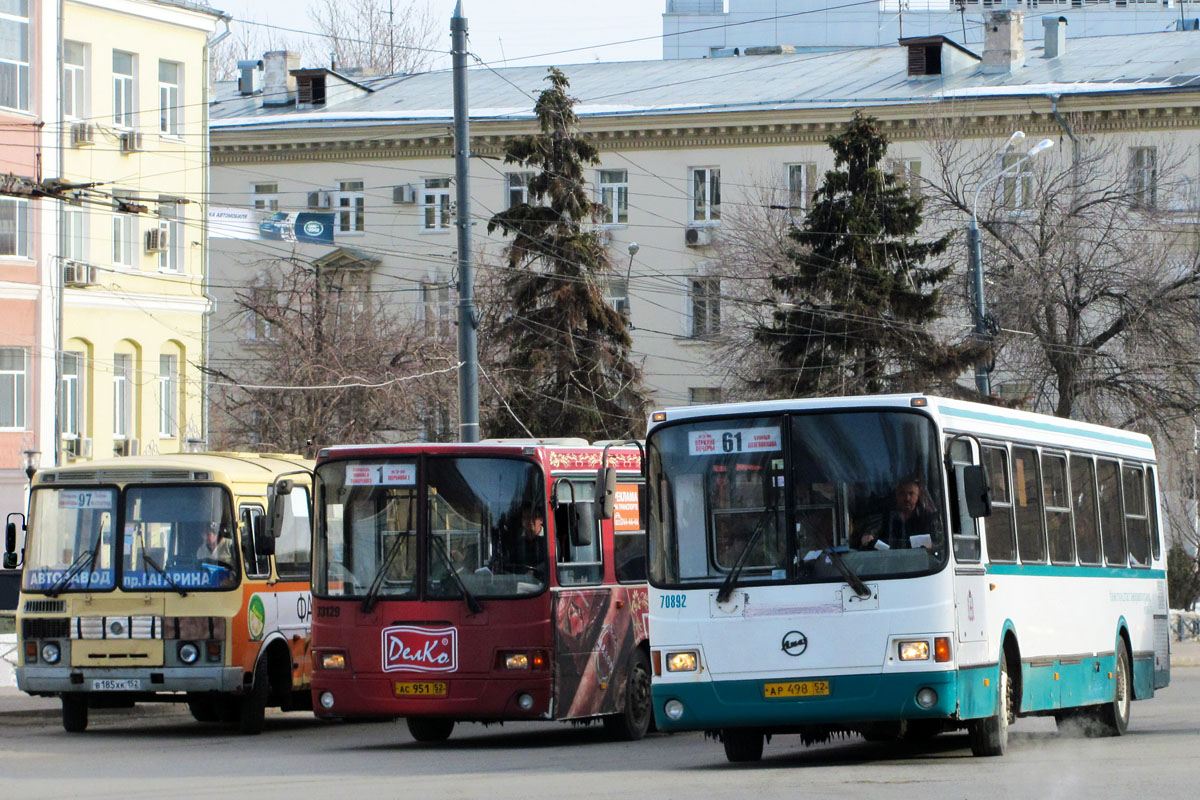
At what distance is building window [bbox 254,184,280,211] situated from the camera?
58938mm

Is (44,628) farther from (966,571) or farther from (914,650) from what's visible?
(966,571)

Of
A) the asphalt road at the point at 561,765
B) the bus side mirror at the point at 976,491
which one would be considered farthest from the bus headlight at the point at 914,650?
the bus side mirror at the point at 976,491

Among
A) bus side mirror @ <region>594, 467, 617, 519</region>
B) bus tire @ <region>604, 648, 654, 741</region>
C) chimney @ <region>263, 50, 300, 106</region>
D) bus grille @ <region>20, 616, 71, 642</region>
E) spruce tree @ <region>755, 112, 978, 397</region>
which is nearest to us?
bus side mirror @ <region>594, 467, 617, 519</region>

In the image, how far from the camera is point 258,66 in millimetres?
65375

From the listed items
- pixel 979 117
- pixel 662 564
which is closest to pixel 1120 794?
pixel 662 564

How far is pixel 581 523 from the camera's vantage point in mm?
16672

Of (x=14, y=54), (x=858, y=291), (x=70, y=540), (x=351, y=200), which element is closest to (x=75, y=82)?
(x=14, y=54)

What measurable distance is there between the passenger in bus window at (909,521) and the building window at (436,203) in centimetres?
4500

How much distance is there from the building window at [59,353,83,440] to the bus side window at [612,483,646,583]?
29.4 meters

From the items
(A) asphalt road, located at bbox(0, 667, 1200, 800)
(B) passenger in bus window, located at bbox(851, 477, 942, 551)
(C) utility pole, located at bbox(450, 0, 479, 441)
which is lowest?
(A) asphalt road, located at bbox(0, 667, 1200, 800)

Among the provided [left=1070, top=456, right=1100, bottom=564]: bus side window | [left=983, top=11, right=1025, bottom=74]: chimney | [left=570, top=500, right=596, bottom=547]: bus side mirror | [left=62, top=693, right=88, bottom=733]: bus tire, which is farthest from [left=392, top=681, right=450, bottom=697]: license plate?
[left=983, top=11, right=1025, bottom=74]: chimney

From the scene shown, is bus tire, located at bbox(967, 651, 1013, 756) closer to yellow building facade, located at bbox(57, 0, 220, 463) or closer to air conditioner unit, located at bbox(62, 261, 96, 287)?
yellow building facade, located at bbox(57, 0, 220, 463)

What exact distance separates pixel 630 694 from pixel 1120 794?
21.4ft

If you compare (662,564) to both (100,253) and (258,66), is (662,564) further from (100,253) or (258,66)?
(258,66)
